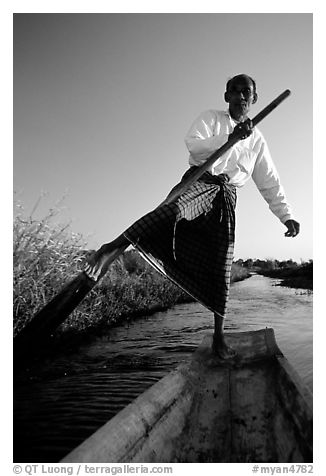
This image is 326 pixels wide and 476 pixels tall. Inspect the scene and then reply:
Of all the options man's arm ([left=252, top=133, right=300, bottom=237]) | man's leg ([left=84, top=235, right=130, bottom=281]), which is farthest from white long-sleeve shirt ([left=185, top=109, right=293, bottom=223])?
man's leg ([left=84, top=235, right=130, bottom=281])

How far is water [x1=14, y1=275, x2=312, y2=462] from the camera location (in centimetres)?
202

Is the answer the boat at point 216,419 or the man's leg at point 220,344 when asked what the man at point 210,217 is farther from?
the boat at point 216,419

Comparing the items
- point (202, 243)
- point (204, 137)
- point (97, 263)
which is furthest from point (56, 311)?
point (204, 137)

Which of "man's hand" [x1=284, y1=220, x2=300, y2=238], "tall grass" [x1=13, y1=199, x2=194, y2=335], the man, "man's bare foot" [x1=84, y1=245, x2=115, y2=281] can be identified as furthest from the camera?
"tall grass" [x1=13, y1=199, x2=194, y2=335]

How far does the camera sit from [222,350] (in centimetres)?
220

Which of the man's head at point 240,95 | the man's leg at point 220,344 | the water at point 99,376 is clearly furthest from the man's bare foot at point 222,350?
the man's head at point 240,95

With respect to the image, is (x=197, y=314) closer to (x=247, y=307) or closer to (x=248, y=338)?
(x=247, y=307)

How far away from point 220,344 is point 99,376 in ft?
4.18

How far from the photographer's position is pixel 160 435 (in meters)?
1.35

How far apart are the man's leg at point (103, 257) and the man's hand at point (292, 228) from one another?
1.16 meters

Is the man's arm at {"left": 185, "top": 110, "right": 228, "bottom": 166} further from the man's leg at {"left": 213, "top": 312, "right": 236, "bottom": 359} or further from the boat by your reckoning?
the boat

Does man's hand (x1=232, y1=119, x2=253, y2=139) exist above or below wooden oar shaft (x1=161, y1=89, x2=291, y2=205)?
above

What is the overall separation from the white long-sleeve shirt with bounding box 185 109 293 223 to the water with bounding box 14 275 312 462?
163 cm
